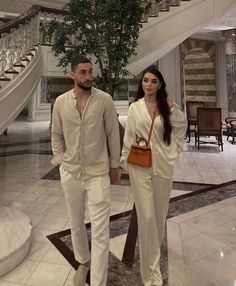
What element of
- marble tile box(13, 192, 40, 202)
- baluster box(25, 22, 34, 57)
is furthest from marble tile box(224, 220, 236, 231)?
baluster box(25, 22, 34, 57)

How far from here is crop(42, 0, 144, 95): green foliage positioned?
204 inches

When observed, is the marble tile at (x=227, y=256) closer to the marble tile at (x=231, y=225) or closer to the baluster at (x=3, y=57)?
the marble tile at (x=231, y=225)

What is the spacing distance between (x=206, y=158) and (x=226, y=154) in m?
0.65

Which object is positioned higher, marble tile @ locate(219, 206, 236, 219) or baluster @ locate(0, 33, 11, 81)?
baluster @ locate(0, 33, 11, 81)

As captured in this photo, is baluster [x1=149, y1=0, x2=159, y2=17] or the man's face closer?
the man's face

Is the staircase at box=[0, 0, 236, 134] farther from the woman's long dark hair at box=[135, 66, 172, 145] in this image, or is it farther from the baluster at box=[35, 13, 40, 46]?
the woman's long dark hair at box=[135, 66, 172, 145]

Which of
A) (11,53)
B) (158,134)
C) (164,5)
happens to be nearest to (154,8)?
(164,5)

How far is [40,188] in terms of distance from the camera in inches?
173

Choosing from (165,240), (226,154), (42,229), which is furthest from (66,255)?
(226,154)

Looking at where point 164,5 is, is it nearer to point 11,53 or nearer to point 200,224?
point 11,53

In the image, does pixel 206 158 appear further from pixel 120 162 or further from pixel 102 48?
pixel 120 162

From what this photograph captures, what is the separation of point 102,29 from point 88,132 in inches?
152

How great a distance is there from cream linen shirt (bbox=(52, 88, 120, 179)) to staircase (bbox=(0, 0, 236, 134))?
106 inches

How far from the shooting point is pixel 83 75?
1.86 meters
